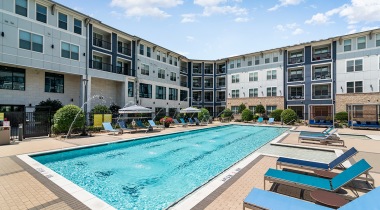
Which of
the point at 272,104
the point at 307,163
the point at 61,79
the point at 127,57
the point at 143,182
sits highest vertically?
the point at 127,57

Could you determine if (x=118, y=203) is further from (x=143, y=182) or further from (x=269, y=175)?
(x=269, y=175)

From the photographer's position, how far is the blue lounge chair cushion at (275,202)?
3564 mm

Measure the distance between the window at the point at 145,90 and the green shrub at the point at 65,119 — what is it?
A: 14.3m

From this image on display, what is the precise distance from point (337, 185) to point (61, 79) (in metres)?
26.1

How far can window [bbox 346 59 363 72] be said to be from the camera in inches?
1123

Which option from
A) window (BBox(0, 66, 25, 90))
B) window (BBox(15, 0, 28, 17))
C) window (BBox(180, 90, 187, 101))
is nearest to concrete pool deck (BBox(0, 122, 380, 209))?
window (BBox(0, 66, 25, 90))

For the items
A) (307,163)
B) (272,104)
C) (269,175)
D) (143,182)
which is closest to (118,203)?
(143,182)

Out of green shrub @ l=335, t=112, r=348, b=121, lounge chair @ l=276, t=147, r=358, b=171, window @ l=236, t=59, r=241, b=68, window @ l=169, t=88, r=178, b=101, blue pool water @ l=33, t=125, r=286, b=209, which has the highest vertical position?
window @ l=236, t=59, r=241, b=68

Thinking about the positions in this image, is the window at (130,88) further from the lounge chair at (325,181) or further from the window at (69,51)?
the lounge chair at (325,181)

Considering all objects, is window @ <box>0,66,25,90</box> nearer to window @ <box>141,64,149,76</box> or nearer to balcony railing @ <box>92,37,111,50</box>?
balcony railing @ <box>92,37,111,50</box>

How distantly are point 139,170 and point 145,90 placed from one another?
22749mm

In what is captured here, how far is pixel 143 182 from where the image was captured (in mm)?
6934

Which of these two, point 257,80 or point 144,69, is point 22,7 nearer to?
point 144,69

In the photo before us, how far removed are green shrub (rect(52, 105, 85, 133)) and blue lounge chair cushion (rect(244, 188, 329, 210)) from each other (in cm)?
1478
